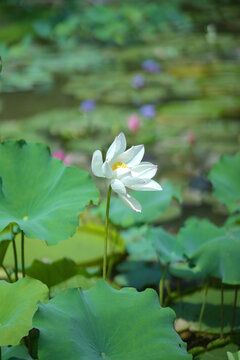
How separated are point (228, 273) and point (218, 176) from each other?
35cm

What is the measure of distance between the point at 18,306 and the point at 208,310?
0.60 metres

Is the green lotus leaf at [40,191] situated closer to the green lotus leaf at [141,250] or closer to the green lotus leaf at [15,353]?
the green lotus leaf at [15,353]

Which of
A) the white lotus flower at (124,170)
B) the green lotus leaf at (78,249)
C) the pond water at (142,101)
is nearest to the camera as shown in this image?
the white lotus flower at (124,170)

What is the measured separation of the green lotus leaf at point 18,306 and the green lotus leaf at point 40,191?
0.30 feet

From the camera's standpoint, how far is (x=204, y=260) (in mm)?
1101

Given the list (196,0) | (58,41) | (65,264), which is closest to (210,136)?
(65,264)

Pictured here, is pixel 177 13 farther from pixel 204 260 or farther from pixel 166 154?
pixel 204 260

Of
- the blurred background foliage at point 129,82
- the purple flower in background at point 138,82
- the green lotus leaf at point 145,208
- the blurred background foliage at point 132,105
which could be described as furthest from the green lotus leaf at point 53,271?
the purple flower in background at point 138,82

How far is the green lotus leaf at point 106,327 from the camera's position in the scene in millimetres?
783

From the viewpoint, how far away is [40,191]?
108 centimetres

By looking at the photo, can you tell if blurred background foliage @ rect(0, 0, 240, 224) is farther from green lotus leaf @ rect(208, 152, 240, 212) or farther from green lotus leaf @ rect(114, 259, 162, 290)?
green lotus leaf @ rect(208, 152, 240, 212)

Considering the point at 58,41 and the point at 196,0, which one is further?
the point at 196,0

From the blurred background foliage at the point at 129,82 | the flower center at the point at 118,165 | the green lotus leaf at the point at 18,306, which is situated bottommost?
the blurred background foliage at the point at 129,82

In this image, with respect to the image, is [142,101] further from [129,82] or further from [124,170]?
[124,170]
